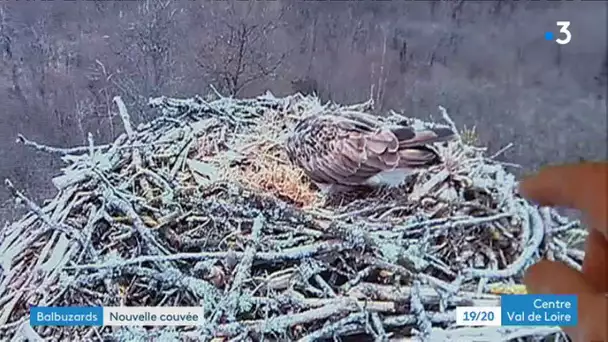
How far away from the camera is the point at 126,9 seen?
998 millimetres

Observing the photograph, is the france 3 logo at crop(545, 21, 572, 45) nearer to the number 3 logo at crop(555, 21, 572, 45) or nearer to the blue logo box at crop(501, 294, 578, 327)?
the number 3 logo at crop(555, 21, 572, 45)

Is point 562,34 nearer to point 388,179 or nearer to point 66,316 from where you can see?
point 388,179

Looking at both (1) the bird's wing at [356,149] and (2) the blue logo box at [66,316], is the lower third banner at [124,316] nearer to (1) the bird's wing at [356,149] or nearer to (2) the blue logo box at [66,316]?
(2) the blue logo box at [66,316]

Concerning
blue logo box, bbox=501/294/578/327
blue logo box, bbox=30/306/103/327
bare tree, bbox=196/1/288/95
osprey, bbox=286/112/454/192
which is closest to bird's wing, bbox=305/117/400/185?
osprey, bbox=286/112/454/192

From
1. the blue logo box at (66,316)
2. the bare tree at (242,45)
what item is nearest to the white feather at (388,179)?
the bare tree at (242,45)

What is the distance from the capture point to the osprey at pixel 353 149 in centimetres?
99

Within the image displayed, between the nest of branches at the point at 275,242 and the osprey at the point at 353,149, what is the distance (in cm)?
1

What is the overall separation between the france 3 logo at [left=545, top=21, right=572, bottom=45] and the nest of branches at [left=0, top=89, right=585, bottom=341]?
0.17 metres

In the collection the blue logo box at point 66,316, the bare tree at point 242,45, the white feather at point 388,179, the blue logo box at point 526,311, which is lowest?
the blue logo box at point 66,316

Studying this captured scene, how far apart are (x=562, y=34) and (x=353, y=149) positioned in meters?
0.30

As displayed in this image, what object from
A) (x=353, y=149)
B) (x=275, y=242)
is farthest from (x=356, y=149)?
(x=275, y=242)

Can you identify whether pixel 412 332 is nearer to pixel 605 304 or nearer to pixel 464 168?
→ pixel 464 168

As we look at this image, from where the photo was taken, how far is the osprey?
99 centimetres

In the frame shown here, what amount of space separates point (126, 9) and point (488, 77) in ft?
1.55
